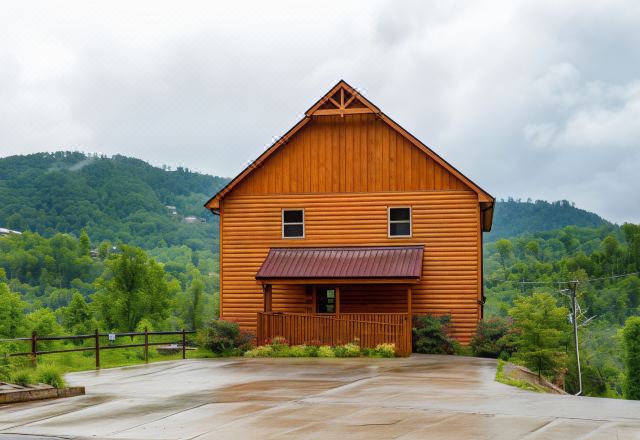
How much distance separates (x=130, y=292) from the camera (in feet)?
223

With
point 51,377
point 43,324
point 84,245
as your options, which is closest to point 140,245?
point 84,245

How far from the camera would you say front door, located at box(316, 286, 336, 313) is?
34094mm

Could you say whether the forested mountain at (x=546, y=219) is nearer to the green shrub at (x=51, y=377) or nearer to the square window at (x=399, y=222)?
the square window at (x=399, y=222)

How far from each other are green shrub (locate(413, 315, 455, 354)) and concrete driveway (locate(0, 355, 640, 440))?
8.26 metres

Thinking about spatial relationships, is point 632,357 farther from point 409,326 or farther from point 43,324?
point 409,326

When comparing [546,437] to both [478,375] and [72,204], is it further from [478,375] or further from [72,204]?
[72,204]

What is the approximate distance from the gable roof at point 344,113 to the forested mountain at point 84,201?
100 metres

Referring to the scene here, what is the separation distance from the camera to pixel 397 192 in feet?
109

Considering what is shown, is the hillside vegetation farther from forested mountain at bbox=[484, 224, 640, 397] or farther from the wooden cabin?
the wooden cabin

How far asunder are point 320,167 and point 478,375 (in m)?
14.6

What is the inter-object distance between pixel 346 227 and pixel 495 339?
289 inches

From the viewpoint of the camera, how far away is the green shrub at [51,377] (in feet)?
60.0

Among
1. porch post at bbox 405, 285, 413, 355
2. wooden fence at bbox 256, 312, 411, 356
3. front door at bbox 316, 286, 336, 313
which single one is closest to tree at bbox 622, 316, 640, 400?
front door at bbox 316, 286, 336, 313

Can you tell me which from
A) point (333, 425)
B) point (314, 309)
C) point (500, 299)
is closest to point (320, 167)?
point (314, 309)
